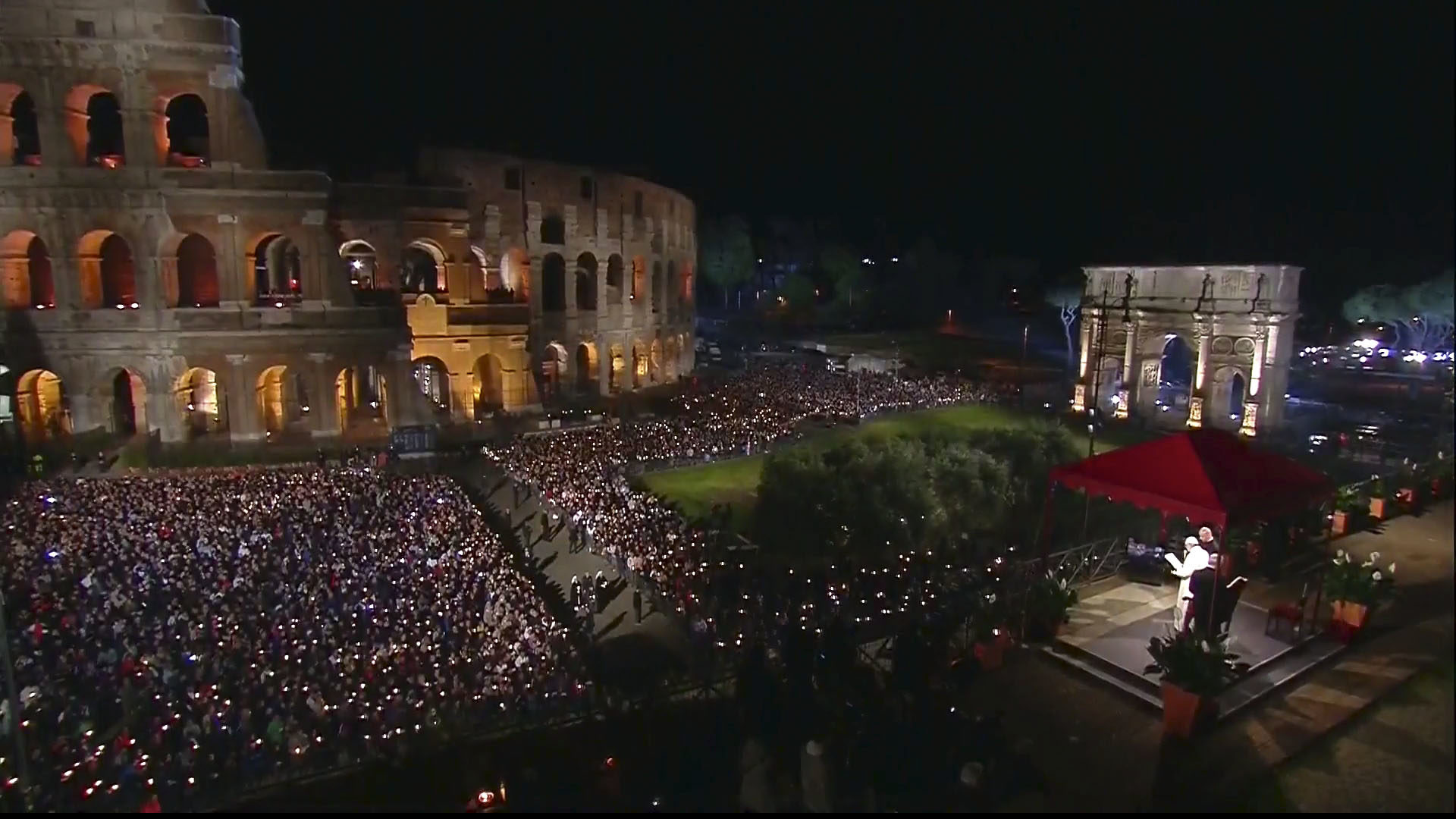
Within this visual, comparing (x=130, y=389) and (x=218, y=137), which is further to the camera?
(x=130, y=389)

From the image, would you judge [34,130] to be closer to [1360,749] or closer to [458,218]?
[458,218]

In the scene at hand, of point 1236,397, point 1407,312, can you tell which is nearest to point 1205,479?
point 1236,397

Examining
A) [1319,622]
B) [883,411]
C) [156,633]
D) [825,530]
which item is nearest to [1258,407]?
[883,411]

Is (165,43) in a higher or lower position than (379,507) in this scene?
higher

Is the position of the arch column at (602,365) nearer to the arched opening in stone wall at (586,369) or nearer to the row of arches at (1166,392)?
the arched opening in stone wall at (586,369)

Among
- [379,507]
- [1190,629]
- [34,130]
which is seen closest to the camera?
[1190,629]

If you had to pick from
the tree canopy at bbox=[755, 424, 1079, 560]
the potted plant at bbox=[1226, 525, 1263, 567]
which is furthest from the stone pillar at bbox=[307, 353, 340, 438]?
the potted plant at bbox=[1226, 525, 1263, 567]
